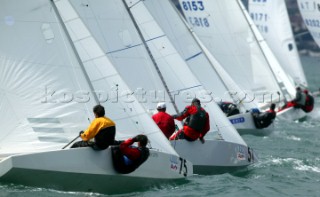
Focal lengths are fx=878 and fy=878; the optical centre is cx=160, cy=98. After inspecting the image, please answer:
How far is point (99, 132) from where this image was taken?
10.5 metres

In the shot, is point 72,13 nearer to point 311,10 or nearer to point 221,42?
point 221,42

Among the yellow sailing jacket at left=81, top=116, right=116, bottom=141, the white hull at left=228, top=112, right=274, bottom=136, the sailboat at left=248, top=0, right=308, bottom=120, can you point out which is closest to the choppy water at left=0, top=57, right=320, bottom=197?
the yellow sailing jacket at left=81, top=116, right=116, bottom=141

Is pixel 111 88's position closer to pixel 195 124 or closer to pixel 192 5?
pixel 195 124

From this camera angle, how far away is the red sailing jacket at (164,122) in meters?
13.1

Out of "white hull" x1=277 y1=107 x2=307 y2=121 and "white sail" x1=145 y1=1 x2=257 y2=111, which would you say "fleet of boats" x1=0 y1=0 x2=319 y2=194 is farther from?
"white hull" x1=277 y1=107 x2=307 y2=121

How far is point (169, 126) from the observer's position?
43.2 feet

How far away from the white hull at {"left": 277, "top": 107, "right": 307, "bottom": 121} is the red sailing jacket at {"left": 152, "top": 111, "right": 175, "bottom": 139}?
31.8 feet

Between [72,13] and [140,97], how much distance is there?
4485 millimetres

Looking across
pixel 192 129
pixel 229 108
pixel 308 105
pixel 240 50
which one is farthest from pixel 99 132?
pixel 308 105

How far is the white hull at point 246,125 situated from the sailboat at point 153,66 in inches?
150

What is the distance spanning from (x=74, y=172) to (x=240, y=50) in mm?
13202

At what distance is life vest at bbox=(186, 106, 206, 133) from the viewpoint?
1297 cm

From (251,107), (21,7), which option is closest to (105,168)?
(21,7)

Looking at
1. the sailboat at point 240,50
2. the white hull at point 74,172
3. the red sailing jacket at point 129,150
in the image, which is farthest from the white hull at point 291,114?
the red sailing jacket at point 129,150
